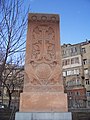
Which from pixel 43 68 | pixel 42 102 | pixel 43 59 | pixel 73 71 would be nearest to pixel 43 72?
pixel 43 68

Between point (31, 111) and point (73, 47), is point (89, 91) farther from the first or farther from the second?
point (31, 111)

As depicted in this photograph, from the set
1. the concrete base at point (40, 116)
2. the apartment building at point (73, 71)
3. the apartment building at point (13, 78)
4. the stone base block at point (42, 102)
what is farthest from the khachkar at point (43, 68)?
the apartment building at point (73, 71)

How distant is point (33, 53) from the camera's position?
568 centimetres

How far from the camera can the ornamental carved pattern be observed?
5.34 metres

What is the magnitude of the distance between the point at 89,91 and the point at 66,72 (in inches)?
287

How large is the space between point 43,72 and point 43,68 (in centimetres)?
14

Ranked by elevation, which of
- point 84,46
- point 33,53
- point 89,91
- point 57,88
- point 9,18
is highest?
point 84,46

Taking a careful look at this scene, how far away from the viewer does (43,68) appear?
547 cm

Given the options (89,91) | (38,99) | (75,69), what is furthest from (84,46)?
(38,99)

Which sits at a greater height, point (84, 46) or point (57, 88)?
point (84, 46)

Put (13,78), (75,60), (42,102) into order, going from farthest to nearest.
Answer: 1. (75,60)
2. (13,78)
3. (42,102)

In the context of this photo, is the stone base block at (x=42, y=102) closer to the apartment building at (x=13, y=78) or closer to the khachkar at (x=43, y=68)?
the khachkar at (x=43, y=68)

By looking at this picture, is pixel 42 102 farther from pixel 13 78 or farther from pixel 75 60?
pixel 75 60

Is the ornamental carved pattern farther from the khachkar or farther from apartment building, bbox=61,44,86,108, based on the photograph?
apartment building, bbox=61,44,86,108
